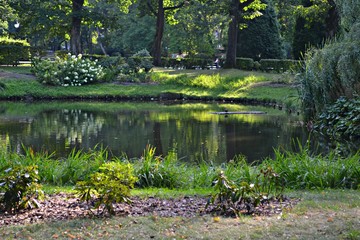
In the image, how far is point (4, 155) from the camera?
385 inches

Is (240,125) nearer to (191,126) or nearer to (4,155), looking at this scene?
(191,126)

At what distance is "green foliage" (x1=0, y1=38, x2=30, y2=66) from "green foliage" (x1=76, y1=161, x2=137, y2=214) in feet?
101

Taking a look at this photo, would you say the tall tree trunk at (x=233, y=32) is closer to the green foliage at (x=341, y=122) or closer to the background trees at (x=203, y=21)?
the background trees at (x=203, y=21)

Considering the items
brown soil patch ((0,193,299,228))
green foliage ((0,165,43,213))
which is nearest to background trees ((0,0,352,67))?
brown soil patch ((0,193,299,228))

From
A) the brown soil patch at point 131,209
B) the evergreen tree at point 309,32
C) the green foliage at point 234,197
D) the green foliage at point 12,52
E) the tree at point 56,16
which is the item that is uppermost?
the tree at point 56,16

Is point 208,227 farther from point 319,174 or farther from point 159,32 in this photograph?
point 159,32

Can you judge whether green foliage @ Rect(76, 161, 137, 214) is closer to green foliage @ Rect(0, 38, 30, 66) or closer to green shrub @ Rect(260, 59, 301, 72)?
green shrub @ Rect(260, 59, 301, 72)

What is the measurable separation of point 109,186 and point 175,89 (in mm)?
Answer: 24325

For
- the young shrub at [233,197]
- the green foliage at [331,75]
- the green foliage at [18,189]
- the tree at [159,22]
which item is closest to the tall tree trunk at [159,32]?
the tree at [159,22]

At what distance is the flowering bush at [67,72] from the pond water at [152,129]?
4.39 meters

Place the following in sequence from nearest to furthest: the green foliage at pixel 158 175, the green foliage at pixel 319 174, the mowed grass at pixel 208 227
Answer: the mowed grass at pixel 208 227 < the green foliage at pixel 319 174 < the green foliage at pixel 158 175

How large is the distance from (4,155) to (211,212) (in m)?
4.85

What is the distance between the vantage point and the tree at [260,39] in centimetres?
3971

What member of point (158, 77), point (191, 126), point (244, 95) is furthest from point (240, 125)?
point (158, 77)
